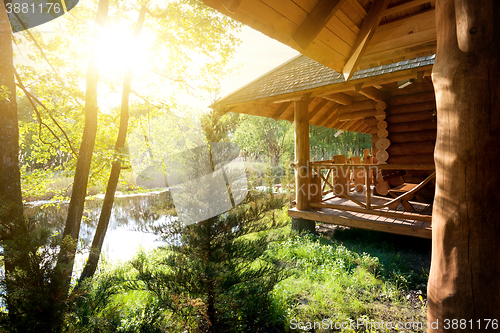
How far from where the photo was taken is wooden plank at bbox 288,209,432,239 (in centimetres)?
487

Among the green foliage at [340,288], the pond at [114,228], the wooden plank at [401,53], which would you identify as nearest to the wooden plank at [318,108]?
the green foliage at [340,288]

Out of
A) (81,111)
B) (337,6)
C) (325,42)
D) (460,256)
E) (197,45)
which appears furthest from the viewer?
(197,45)

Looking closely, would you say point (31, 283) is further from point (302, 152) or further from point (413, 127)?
point (413, 127)

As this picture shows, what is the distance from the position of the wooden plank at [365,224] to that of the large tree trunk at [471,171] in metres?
3.98

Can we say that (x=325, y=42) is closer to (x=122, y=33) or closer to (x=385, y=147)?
(x=385, y=147)

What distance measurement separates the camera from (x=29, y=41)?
561 cm

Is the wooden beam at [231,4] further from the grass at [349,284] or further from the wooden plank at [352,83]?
the wooden plank at [352,83]

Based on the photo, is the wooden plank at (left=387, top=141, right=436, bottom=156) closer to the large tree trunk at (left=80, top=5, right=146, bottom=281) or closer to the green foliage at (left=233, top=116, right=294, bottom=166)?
the large tree trunk at (left=80, top=5, right=146, bottom=281)

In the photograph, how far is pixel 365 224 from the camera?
5645 mm

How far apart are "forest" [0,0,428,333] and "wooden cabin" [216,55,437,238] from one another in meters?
0.83

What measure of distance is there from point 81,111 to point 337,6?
6438mm

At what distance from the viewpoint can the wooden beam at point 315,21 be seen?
Result: 208 centimetres

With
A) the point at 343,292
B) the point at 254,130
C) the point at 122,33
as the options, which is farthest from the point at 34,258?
the point at 254,130

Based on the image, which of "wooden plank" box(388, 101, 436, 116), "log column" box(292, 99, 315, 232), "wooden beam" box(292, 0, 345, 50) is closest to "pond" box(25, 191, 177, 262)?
"log column" box(292, 99, 315, 232)
